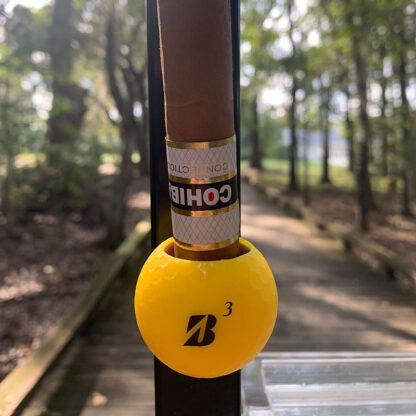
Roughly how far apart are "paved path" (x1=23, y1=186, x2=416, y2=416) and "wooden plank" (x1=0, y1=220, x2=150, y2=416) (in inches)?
10.7

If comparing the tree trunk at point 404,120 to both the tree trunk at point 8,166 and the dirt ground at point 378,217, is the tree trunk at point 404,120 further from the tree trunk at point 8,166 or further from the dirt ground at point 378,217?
the tree trunk at point 8,166

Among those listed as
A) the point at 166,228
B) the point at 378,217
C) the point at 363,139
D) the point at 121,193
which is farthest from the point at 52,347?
the point at 378,217

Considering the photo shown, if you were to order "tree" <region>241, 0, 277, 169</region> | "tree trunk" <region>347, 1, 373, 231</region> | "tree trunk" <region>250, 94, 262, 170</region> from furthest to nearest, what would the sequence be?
1. "tree trunk" <region>250, 94, 262, 170</region>
2. "tree" <region>241, 0, 277, 169</region>
3. "tree trunk" <region>347, 1, 373, 231</region>

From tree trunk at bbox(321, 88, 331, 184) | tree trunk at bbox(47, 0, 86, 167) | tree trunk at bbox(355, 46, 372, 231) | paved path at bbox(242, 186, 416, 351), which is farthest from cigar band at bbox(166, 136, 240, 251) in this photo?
tree trunk at bbox(321, 88, 331, 184)

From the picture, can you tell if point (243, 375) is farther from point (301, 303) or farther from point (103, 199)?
point (103, 199)

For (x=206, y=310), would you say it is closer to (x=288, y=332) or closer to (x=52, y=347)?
(x=52, y=347)

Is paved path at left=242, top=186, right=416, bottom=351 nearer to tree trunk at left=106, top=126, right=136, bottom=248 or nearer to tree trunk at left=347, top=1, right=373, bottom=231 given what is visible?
tree trunk at left=347, top=1, right=373, bottom=231

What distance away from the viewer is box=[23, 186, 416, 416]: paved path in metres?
3.17

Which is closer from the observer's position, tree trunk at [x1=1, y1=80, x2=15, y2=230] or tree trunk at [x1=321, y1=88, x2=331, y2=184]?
tree trunk at [x1=1, y1=80, x2=15, y2=230]

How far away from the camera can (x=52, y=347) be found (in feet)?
10.6

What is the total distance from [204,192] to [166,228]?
0.66 feet

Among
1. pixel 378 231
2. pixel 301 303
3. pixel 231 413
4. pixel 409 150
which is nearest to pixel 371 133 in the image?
pixel 409 150

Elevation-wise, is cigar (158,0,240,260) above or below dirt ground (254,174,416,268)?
above

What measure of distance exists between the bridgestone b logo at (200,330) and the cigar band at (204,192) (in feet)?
0.29
